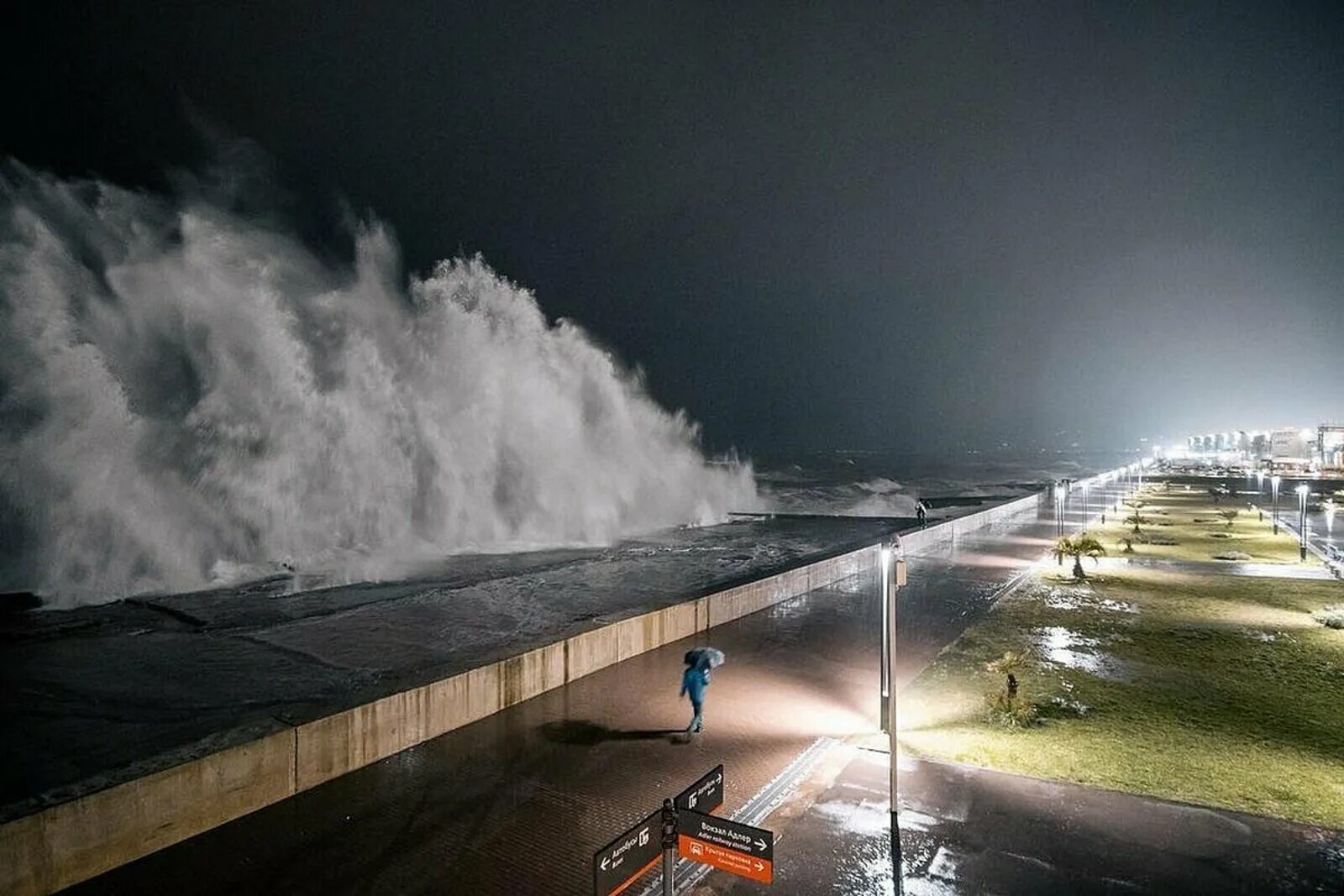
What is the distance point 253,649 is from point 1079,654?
51.3 ft

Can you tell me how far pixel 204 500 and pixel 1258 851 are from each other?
101ft

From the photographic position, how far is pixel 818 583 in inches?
758

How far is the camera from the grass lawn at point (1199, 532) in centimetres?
2519

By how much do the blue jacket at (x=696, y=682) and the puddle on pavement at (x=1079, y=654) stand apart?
6.74 metres

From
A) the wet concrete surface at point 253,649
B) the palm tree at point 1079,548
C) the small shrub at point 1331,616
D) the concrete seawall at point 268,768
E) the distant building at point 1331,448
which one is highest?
the distant building at point 1331,448

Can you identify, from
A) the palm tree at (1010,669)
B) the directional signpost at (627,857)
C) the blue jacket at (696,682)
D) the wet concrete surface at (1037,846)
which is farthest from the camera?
the palm tree at (1010,669)

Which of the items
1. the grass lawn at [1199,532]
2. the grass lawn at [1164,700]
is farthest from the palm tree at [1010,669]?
the grass lawn at [1199,532]

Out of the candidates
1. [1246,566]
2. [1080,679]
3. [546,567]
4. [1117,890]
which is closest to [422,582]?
[546,567]

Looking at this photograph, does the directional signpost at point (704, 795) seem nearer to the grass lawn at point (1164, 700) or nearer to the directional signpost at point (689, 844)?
the directional signpost at point (689, 844)

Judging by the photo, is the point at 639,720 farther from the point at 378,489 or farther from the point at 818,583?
the point at 378,489

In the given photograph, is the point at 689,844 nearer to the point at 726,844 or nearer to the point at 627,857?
the point at 726,844

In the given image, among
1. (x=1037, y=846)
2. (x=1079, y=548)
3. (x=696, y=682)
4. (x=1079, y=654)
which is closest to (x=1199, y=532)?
(x=1079, y=548)

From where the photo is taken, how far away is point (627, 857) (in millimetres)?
3648

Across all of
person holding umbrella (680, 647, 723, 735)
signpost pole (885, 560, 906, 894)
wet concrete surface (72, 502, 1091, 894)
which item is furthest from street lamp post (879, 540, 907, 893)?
person holding umbrella (680, 647, 723, 735)
